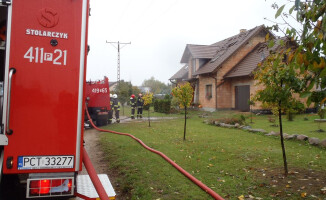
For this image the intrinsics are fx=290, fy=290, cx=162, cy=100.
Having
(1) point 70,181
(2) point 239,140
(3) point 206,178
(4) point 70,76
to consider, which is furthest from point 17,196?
(2) point 239,140

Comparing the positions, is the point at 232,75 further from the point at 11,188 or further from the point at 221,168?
the point at 11,188

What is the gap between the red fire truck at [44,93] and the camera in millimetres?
2967

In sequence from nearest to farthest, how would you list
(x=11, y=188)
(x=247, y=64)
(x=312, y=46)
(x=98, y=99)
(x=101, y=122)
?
(x=312, y=46) → (x=11, y=188) → (x=98, y=99) → (x=101, y=122) → (x=247, y=64)

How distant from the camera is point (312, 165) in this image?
689cm

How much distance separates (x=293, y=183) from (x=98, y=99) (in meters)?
10.8

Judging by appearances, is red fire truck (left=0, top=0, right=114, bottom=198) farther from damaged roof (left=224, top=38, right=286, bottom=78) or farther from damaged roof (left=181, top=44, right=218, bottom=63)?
damaged roof (left=181, top=44, right=218, bottom=63)

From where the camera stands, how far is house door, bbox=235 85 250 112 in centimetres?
2380

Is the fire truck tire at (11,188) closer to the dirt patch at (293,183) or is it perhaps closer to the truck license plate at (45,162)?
the truck license plate at (45,162)

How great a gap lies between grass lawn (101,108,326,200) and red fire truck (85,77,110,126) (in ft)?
14.3

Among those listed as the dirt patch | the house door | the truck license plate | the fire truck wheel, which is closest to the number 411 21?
the truck license plate

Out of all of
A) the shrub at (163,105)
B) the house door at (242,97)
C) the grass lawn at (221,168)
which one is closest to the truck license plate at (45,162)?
the grass lawn at (221,168)

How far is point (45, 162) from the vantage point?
10.0 ft

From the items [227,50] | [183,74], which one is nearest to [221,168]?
[227,50]

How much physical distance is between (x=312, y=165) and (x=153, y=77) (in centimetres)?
12215
